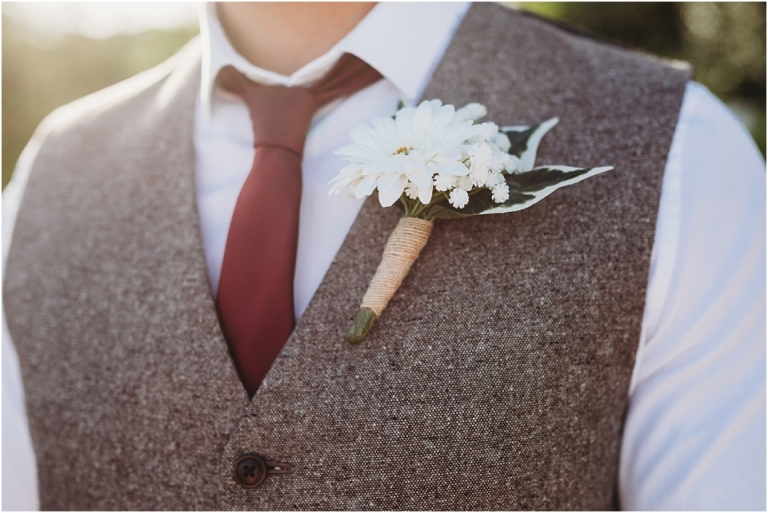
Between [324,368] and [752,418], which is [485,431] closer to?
[324,368]

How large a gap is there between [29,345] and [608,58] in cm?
105

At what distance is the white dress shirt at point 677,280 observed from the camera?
2.70 ft

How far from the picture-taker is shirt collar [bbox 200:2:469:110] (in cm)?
100

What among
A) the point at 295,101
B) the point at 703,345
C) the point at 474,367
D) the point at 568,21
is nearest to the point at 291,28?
the point at 295,101

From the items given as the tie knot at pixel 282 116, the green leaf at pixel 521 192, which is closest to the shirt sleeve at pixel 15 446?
the tie knot at pixel 282 116

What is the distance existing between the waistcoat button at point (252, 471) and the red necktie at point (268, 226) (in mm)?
96

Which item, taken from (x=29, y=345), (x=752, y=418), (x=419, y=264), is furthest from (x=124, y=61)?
(x=752, y=418)

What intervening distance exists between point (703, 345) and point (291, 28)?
2.69 ft

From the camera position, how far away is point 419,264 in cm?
86

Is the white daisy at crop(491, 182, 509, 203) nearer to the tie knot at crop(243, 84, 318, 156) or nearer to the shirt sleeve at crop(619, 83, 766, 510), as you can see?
the shirt sleeve at crop(619, 83, 766, 510)

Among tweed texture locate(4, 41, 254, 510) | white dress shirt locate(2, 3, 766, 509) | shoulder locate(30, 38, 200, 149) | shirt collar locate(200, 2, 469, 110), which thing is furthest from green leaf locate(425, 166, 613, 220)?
shoulder locate(30, 38, 200, 149)

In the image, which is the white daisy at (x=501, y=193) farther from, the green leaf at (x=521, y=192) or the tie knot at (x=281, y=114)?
the tie knot at (x=281, y=114)

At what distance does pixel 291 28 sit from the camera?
108cm

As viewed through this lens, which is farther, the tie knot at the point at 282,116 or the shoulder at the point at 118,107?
the shoulder at the point at 118,107
